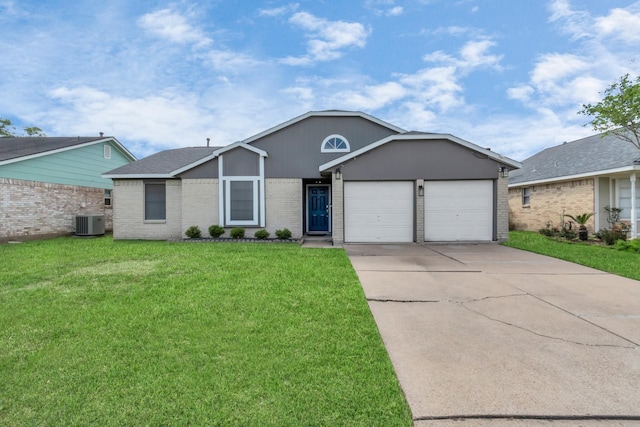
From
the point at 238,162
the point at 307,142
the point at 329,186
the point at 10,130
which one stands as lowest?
the point at 329,186

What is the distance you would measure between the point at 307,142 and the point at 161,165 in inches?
272

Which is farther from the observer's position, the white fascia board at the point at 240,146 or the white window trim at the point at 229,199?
the white window trim at the point at 229,199

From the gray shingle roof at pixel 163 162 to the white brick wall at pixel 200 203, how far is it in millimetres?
1416

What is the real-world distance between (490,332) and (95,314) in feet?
17.1

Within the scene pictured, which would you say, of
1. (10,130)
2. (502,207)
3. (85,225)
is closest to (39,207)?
(85,225)

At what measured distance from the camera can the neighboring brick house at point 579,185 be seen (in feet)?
43.1

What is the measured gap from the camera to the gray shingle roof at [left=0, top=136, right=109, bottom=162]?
13781mm

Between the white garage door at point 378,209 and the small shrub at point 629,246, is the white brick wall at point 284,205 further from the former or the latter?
the small shrub at point 629,246

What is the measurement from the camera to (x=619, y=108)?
1150cm

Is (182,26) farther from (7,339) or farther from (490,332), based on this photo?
(490,332)

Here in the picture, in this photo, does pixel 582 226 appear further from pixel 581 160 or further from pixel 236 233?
pixel 236 233

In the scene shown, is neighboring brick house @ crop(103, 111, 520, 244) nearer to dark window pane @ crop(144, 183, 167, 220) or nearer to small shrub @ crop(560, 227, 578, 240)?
dark window pane @ crop(144, 183, 167, 220)

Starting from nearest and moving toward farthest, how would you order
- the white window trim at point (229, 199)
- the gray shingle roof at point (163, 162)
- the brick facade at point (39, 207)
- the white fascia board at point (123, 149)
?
the brick facade at point (39, 207) → the white window trim at point (229, 199) → the gray shingle roof at point (163, 162) → the white fascia board at point (123, 149)

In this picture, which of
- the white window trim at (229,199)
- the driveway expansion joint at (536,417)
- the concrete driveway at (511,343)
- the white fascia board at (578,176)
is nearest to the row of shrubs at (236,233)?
the white window trim at (229,199)
